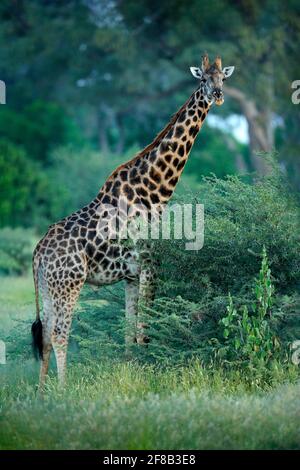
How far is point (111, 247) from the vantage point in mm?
9320

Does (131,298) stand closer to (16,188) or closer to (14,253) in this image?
(14,253)

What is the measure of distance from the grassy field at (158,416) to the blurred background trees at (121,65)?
19092 mm

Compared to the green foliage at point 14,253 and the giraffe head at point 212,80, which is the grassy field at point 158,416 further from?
the green foliage at point 14,253

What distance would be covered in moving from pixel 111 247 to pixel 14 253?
10.5 m

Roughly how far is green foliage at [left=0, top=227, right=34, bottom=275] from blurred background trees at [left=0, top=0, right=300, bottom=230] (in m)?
6.14

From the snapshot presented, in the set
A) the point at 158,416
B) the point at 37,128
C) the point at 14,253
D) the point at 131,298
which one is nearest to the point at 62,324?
the point at 131,298

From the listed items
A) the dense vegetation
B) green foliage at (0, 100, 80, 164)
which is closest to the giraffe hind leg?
the dense vegetation

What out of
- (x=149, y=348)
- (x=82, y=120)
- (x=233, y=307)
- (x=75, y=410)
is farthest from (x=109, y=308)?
(x=82, y=120)

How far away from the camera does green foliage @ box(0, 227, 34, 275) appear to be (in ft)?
61.7

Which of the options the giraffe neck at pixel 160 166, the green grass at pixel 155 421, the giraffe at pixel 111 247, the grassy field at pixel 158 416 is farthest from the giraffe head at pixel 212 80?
the green grass at pixel 155 421

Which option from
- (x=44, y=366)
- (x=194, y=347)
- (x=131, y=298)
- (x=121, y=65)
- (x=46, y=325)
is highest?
(x=121, y=65)

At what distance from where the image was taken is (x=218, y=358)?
9.04 metres

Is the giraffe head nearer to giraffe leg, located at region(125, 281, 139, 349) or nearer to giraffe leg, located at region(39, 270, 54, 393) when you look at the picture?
giraffe leg, located at region(125, 281, 139, 349)
